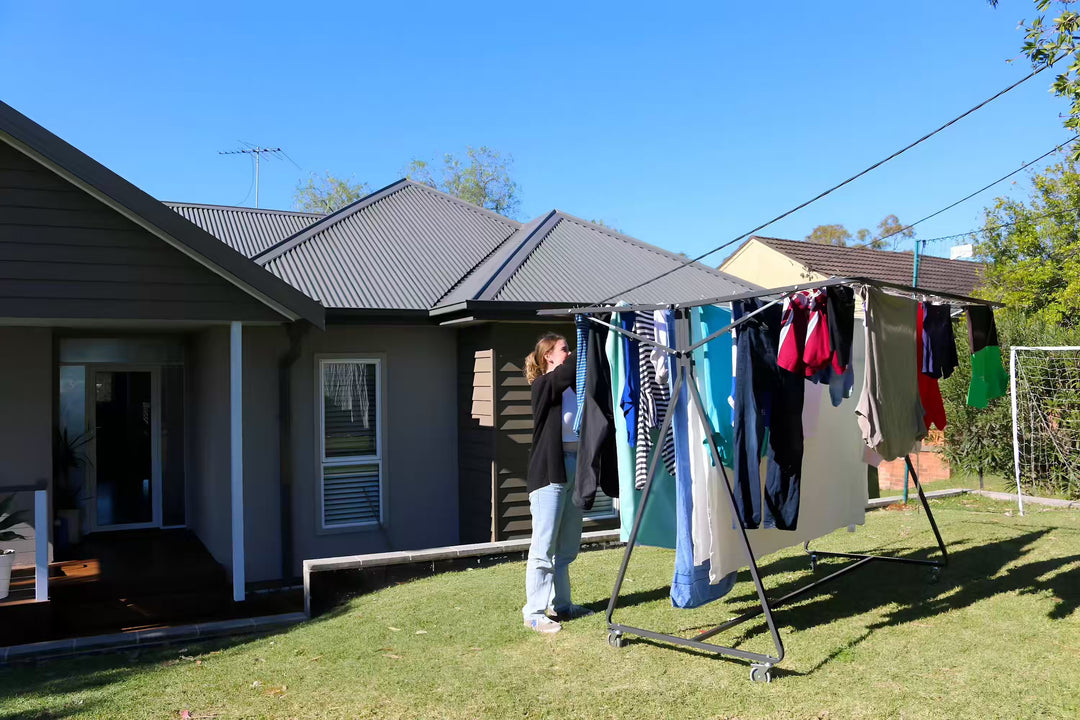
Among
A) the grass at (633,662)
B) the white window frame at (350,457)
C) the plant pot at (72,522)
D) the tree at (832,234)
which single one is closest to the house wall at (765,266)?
the white window frame at (350,457)

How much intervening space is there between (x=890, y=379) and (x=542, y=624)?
2.80 m

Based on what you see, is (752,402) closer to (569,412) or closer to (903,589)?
(569,412)

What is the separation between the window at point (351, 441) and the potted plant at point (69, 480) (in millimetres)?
3146

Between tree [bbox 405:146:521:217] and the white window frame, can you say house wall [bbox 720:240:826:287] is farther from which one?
tree [bbox 405:146:521:217]

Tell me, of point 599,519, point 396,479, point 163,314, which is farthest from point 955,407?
point 163,314

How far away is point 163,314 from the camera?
22.5ft

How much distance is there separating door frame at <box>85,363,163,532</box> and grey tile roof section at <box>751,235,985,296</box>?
15159 mm

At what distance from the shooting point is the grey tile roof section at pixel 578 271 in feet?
31.2

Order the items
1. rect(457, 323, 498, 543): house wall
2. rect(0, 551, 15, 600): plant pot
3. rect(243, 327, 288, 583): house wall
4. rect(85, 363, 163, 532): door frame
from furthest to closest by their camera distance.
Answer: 1. rect(85, 363, 163, 532): door frame
2. rect(457, 323, 498, 543): house wall
3. rect(243, 327, 288, 583): house wall
4. rect(0, 551, 15, 600): plant pot

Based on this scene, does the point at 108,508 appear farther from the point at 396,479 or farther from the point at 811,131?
the point at 811,131

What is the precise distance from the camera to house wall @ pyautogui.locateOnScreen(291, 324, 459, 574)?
9.23m

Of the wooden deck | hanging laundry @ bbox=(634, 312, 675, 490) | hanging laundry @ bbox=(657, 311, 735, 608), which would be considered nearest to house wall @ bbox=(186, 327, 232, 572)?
the wooden deck

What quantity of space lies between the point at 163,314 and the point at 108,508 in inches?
213

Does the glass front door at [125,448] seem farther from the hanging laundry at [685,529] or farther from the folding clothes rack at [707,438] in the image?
the hanging laundry at [685,529]
